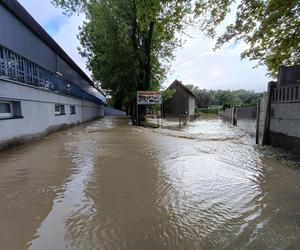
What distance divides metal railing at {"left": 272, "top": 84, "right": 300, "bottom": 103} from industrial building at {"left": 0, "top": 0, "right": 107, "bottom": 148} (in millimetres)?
9406

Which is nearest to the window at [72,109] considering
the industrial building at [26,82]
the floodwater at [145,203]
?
the industrial building at [26,82]

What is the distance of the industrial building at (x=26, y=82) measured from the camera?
7172 mm

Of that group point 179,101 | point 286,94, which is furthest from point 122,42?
point 179,101

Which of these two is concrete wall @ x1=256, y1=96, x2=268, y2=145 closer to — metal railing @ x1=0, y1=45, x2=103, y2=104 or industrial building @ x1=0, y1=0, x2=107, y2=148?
industrial building @ x1=0, y1=0, x2=107, y2=148

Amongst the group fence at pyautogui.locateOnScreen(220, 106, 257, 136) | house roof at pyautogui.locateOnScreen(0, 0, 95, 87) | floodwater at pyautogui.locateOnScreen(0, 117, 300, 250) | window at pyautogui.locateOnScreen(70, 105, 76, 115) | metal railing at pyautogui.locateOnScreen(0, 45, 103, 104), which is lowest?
floodwater at pyautogui.locateOnScreen(0, 117, 300, 250)

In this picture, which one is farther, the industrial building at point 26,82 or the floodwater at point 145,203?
the industrial building at point 26,82

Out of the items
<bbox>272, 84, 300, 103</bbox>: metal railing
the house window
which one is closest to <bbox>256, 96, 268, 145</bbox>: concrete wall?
<bbox>272, 84, 300, 103</bbox>: metal railing

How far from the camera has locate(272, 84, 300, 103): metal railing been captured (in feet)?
24.9

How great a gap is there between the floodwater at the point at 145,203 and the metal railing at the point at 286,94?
2.81 metres

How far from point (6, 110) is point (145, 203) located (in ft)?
20.4

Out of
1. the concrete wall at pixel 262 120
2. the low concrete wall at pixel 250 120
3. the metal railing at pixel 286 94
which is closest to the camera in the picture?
the metal railing at pixel 286 94

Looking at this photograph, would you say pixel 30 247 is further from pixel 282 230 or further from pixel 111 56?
pixel 111 56

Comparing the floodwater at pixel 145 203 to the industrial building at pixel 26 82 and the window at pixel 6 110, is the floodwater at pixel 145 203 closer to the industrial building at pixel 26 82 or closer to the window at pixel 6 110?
the window at pixel 6 110

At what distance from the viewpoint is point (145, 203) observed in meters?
3.54
